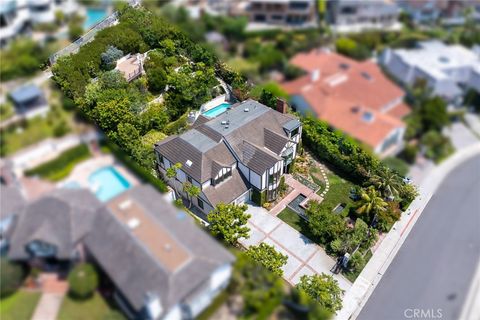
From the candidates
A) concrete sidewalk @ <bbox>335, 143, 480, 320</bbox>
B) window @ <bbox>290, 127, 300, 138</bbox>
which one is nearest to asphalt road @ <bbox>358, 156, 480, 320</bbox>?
concrete sidewalk @ <bbox>335, 143, 480, 320</bbox>

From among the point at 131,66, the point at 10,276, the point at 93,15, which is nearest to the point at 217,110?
the point at 131,66

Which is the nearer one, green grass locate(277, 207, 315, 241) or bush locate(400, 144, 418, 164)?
bush locate(400, 144, 418, 164)

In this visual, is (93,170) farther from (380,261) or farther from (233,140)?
(380,261)

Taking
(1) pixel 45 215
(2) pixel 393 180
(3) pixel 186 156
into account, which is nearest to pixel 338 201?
(2) pixel 393 180

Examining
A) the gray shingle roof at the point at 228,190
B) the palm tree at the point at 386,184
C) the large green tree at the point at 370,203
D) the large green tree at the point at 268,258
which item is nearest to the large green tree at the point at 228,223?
the large green tree at the point at 268,258

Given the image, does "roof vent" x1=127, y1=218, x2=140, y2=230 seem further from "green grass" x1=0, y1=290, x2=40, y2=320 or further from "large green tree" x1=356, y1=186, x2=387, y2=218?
"large green tree" x1=356, y1=186, x2=387, y2=218

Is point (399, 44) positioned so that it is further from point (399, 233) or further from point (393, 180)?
point (399, 233)
